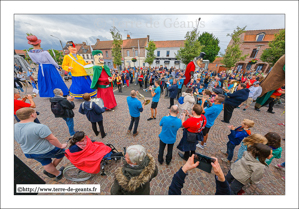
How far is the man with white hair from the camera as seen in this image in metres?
1.31

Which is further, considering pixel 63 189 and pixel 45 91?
pixel 45 91

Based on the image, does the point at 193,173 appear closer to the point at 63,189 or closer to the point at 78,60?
the point at 63,189

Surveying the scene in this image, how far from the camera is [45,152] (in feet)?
7.37

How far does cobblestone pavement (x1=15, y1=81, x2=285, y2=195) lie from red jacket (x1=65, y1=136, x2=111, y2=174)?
49 cm

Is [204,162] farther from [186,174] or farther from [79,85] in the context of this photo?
[79,85]

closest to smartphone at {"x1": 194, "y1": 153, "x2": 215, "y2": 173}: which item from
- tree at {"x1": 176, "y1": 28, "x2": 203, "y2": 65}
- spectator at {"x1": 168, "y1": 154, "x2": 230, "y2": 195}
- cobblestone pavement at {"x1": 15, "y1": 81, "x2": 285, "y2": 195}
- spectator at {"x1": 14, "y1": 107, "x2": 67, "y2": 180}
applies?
spectator at {"x1": 168, "y1": 154, "x2": 230, "y2": 195}

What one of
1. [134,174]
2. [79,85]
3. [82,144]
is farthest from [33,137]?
[79,85]

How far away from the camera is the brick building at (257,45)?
73.2 feet

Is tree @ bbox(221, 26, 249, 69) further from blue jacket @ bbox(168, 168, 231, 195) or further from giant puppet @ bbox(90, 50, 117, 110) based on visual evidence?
blue jacket @ bbox(168, 168, 231, 195)

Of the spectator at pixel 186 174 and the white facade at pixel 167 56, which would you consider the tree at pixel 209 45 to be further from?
the spectator at pixel 186 174

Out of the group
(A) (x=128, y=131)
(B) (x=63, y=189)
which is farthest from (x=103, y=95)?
(B) (x=63, y=189)

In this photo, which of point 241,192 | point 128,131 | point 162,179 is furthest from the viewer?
point 128,131

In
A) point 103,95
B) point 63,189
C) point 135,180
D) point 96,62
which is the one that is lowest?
point 63,189

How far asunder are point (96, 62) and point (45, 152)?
456 centimetres
